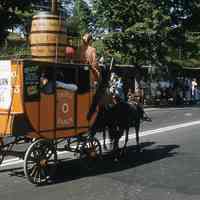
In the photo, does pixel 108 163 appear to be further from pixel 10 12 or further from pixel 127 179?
pixel 10 12

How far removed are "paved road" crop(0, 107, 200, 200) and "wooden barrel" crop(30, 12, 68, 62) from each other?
2.05m

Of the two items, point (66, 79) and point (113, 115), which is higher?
point (66, 79)

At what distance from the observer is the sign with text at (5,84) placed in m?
8.88

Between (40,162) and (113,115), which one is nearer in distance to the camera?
(40,162)

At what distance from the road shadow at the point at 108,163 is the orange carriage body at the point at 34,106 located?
2.42 feet

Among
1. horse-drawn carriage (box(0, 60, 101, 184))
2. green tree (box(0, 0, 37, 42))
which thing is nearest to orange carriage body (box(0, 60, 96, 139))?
horse-drawn carriage (box(0, 60, 101, 184))

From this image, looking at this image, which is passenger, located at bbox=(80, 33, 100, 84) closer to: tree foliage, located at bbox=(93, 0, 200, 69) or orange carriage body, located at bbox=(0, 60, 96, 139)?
orange carriage body, located at bbox=(0, 60, 96, 139)

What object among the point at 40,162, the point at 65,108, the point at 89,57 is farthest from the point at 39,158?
the point at 89,57

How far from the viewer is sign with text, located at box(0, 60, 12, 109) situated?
8.88 m

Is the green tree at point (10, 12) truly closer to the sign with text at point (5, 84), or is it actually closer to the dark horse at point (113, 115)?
the dark horse at point (113, 115)

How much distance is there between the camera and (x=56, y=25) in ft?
34.1

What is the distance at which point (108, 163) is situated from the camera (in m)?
11.2

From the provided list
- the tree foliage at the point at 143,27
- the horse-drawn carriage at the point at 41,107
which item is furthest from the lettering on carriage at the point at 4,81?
the tree foliage at the point at 143,27

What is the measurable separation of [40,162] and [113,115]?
2.72 m
